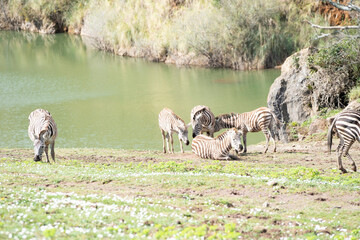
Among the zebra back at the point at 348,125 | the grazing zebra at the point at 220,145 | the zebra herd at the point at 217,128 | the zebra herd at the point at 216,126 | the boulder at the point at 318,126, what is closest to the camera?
the zebra back at the point at 348,125

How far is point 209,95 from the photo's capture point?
1239 inches

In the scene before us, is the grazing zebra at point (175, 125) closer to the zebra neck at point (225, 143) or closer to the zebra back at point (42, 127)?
the zebra neck at point (225, 143)

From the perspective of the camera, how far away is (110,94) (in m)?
32.7

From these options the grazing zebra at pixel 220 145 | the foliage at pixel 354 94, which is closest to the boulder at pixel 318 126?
the foliage at pixel 354 94

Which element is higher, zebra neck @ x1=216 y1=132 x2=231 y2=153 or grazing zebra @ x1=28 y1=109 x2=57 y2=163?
grazing zebra @ x1=28 y1=109 x2=57 y2=163

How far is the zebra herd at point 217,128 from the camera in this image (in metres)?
13.0

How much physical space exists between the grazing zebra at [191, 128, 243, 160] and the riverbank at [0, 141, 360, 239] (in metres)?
0.66

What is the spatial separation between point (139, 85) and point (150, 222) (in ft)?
90.7

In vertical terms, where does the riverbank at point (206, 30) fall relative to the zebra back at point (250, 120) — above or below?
above

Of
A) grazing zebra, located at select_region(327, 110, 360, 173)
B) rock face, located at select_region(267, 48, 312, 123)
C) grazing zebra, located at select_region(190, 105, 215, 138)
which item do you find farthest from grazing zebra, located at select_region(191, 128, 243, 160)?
rock face, located at select_region(267, 48, 312, 123)

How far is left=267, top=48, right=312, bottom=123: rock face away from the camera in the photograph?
21656 millimetres

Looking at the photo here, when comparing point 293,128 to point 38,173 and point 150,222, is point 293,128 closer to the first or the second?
point 38,173

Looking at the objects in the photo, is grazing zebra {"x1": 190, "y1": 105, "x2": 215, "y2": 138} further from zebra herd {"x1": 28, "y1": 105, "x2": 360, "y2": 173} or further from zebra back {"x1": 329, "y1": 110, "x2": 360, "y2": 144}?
zebra back {"x1": 329, "y1": 110, "x2": 360, "y2": 144}

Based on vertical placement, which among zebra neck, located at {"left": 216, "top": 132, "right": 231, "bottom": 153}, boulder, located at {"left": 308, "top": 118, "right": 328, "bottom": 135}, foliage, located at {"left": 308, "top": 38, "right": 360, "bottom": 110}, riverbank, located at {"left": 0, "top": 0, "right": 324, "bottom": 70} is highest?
riverbank, located at {"left": 0, "top": 0, "right": 324, "bottom": 70}
